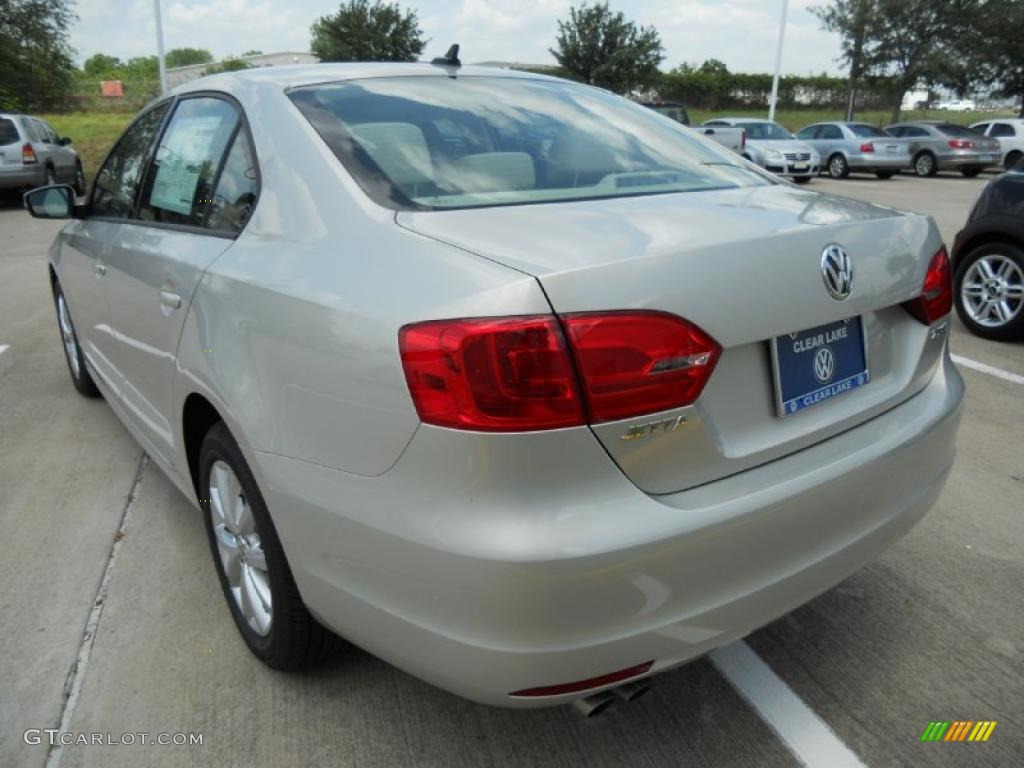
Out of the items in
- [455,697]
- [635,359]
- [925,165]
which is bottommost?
[455,697]

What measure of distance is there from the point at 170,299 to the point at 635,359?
1.56 meters

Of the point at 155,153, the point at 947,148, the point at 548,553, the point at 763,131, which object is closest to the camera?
the point at 548,553

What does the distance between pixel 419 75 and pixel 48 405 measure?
132 inches

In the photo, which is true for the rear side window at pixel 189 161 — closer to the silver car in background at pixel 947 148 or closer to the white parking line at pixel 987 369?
the white parking line at pixel 987 369

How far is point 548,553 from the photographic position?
5.04ft

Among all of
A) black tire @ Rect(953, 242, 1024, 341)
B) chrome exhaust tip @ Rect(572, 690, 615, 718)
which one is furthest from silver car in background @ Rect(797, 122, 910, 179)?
chrome exhaust tip @ Rect(572, 690, 615, 718)

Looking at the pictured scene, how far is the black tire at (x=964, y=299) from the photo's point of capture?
18.2 feet

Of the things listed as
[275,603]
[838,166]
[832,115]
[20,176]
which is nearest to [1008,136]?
[838,166]

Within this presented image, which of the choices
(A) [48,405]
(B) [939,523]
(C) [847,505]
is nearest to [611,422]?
(C) [847,505]

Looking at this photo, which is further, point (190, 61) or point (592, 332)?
point (190, 61)

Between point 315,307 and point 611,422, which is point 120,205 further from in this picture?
point 611,422

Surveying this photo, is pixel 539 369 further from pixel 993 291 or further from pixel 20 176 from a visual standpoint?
pixel 20 176

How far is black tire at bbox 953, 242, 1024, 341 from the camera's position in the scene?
18.2ft

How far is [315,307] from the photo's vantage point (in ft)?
6.06
